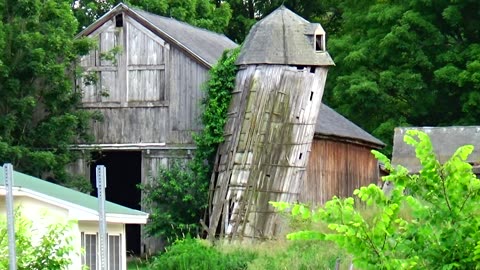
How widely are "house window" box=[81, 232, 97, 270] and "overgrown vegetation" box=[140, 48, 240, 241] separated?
1051 cm

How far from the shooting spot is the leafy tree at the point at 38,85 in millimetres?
34625

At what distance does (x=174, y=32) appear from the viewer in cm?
3866

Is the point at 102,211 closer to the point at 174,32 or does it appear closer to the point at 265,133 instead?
the point at 265,133

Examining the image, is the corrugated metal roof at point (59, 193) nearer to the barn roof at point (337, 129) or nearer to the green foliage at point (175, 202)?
the green foliage at point (175, 202)

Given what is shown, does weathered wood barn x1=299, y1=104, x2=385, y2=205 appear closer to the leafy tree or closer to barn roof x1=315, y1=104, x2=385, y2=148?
barn roof x1=315, y1=104, x2=385, y2=148

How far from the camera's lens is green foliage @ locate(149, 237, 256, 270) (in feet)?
96.2

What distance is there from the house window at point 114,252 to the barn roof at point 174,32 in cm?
1102

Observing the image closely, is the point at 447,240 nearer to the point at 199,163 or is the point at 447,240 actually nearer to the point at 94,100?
the point at 199,163

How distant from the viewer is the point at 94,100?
38.6 m

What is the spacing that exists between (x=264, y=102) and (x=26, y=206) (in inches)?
532

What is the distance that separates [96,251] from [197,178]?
11392 mm

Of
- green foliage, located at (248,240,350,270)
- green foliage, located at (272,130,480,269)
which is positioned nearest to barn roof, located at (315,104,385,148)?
green foliage, located at (248,240,350,270)

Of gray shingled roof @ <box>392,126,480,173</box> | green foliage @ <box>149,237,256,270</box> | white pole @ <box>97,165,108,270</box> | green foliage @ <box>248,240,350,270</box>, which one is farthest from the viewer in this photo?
gray shingled roof @ <box>392,126,480,173</box>

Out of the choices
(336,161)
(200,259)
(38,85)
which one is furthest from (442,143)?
(38,85)
